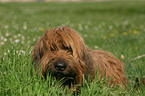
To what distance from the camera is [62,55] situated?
10.5 feet

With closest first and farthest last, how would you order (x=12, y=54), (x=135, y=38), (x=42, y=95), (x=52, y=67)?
1. (x=42, y=95)
2. (x=52, y=67)
3. (x=12, y=54)
4. (x=135, y=38)

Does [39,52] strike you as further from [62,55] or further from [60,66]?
[60,66]

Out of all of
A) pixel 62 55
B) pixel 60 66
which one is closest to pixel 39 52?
pixel 62 55

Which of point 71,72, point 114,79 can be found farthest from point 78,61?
point 114,79

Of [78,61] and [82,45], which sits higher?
[82,45]

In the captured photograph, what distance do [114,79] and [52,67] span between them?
148cm

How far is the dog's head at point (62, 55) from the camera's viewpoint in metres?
3.11

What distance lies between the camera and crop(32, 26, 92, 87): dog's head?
311cm

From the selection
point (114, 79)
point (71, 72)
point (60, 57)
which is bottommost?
point (114, 79)

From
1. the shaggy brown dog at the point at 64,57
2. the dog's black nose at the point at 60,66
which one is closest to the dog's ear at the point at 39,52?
the shaggy brown dog at the point at 64,57

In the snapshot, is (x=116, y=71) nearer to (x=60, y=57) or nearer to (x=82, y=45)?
(x=82, y=45)

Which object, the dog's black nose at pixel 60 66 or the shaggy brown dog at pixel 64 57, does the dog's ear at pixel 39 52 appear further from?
the dog's black nose at pixel 60 66

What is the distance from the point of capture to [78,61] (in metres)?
3.31

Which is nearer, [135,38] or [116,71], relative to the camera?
[116,71]
